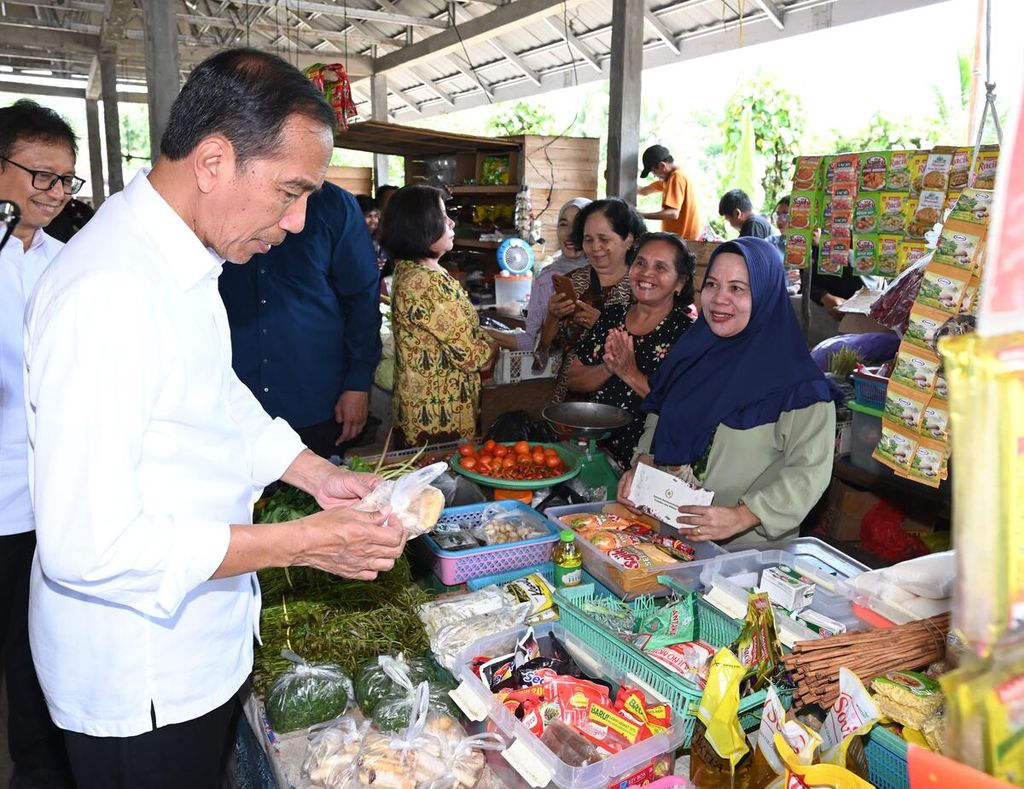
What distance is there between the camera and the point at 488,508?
2.61 meters

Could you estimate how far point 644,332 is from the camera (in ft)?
10.9

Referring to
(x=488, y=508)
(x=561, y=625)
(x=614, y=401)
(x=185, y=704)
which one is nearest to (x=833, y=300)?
(x=614, y=401)

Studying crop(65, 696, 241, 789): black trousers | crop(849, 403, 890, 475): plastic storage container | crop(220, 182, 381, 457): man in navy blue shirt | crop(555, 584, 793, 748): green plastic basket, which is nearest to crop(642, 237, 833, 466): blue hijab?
crop(555, 584, 793, 748): green plastic basket

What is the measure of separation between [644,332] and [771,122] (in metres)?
8.91

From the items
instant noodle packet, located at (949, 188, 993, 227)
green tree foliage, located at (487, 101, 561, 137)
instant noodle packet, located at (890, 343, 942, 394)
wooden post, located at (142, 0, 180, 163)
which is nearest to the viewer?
instant noodle packet, located at (949, 188, 993, 227)

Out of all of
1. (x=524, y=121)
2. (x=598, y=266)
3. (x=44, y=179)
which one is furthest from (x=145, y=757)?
(x=524, y=121)

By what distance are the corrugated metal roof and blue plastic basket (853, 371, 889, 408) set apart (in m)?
3.11

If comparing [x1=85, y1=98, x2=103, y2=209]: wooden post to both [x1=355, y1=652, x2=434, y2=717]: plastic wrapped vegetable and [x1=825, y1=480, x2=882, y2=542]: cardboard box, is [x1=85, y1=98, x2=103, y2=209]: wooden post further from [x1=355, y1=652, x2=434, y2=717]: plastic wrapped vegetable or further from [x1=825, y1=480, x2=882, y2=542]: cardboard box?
[x1=355, y1=652, x2=434, y2=717]: plastic wrapped vegetable

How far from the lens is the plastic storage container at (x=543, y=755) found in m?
1.37

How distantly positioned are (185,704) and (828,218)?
3.25 meters

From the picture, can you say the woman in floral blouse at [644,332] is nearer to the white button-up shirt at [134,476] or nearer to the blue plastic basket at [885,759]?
the blue plastic basket at [885,759]

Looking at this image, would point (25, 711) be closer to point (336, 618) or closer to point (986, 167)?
point (336, 618)

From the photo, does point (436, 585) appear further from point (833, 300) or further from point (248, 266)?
point (833, 300)

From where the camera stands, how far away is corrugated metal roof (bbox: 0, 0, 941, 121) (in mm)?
7082
